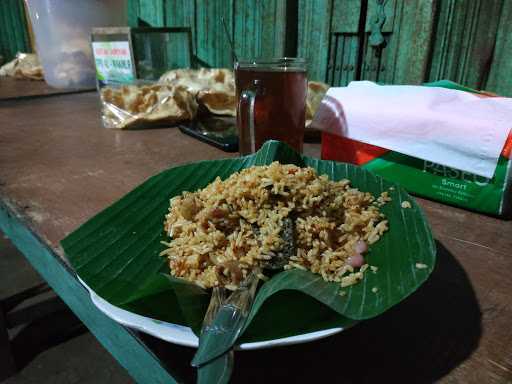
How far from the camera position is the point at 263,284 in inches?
22.3

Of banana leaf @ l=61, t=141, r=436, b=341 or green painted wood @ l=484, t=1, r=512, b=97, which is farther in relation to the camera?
green painted wood @ l=484, t=1, r=512, b=97

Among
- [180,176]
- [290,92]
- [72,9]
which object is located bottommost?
[180,176]

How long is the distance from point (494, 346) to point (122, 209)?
0.63 m

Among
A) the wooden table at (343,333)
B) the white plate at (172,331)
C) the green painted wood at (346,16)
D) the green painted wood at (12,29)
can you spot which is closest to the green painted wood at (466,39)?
the green painted wood at (346,16)

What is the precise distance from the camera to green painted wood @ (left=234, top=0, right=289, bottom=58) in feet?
8.34

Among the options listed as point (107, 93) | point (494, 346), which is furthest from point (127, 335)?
point (107, 93)

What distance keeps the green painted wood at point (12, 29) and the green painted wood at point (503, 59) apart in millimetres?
4580

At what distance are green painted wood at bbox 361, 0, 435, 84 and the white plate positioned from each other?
77.5 inches

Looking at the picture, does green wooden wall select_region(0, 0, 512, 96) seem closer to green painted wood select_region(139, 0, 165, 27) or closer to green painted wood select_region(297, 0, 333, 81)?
green painted wood select_region(297, 0, 333, 81)

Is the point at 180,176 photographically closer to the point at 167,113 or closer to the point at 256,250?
the point at 256,250

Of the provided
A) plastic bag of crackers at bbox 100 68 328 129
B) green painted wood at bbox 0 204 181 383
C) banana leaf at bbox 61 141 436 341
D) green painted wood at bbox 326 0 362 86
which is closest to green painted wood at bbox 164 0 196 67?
green painted wood at bbox 326 0 362 86

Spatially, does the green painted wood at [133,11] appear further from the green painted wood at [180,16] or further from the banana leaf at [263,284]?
the banana leaf at [263,284]

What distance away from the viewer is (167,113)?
1672mm

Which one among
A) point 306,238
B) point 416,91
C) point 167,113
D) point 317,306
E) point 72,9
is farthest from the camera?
point 72,9
